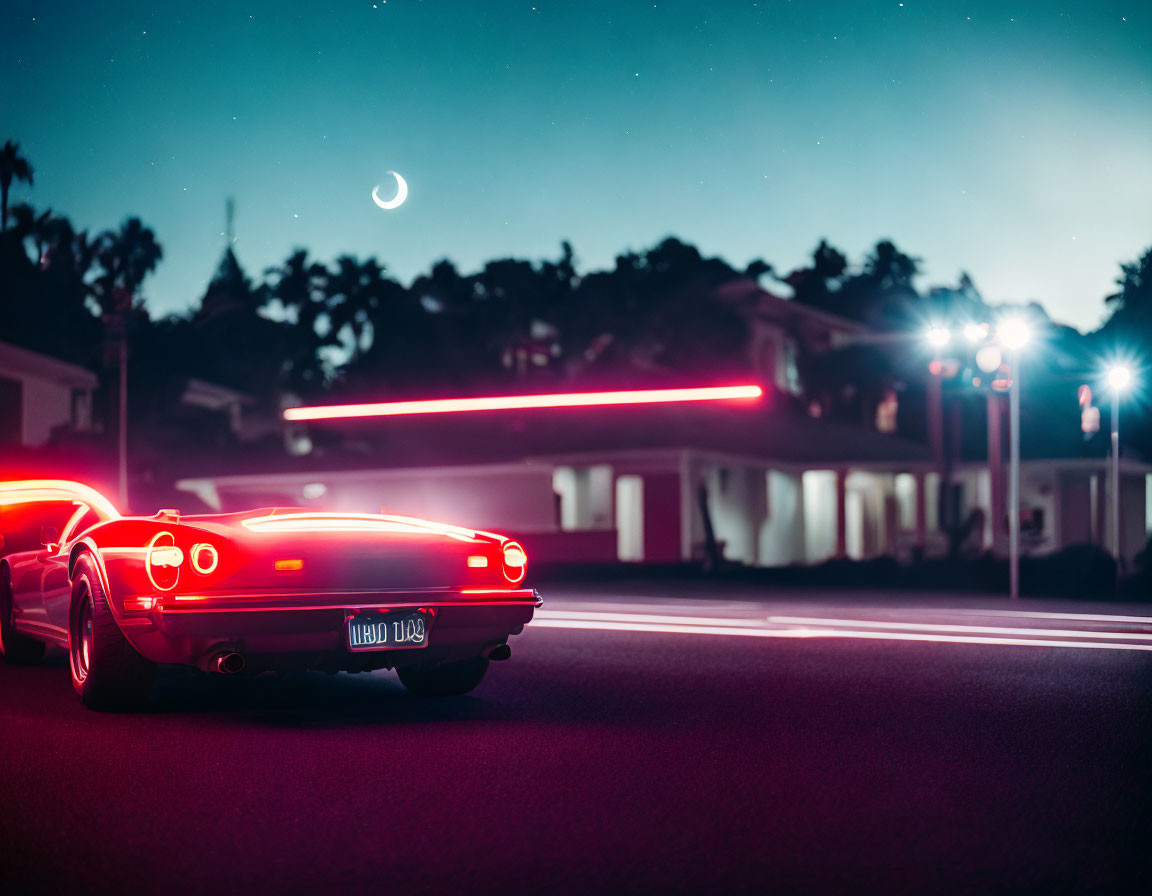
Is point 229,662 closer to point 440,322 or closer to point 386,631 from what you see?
point 386,631

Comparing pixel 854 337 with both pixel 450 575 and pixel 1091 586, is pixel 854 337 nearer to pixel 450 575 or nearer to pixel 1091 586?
pixel 1091 586

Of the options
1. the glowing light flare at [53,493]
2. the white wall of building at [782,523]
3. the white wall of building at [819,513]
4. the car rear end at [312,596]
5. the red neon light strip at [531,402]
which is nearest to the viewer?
the car rear end at [312,596]

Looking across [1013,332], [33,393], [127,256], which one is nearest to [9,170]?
[127,256]

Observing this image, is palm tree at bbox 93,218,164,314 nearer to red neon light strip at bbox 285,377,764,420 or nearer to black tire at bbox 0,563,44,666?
red neon light strip at bbox 285,377,764,420

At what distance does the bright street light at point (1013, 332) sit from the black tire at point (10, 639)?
1548 centimetres

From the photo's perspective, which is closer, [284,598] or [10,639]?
[284,598]

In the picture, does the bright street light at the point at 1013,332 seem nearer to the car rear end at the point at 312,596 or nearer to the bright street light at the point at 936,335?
the bright street light at the point at 936,335

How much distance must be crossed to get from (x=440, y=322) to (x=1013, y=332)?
1332 inches

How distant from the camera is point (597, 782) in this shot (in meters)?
6.30

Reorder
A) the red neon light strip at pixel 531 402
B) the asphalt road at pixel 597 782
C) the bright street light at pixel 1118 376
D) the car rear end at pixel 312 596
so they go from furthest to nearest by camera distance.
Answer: the red neon light strip at pixel 531 402, the bright street light at pixel 1118 376, the car rear end at pixel 312 596, the asphalt road at pixel 597 782

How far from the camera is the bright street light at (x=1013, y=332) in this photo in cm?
2145

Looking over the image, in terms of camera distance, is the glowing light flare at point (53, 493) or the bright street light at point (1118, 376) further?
the bright street light at point (1118, 376)

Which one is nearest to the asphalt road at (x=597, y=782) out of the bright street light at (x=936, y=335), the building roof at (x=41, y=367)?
the bright street light at (x=936, y=335)

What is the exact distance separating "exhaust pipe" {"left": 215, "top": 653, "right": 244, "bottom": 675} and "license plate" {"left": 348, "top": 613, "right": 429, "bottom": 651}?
624mm
